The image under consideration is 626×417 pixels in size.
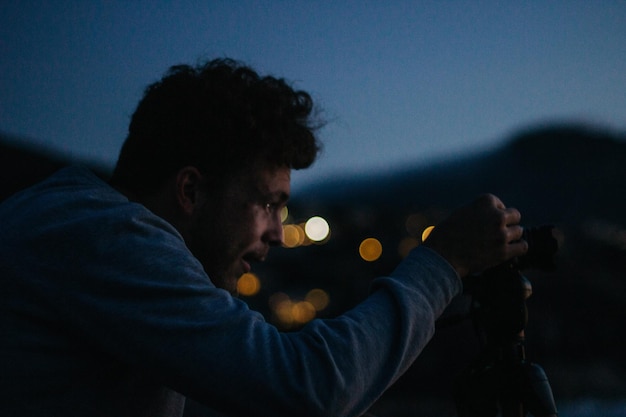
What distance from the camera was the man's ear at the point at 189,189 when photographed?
5.14ft

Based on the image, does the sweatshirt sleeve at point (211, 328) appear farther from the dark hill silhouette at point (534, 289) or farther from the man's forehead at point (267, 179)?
the dark hill silhouette at point (534, 289)

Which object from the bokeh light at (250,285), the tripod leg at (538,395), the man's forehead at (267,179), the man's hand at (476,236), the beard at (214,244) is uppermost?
the man's hand at (476,236)

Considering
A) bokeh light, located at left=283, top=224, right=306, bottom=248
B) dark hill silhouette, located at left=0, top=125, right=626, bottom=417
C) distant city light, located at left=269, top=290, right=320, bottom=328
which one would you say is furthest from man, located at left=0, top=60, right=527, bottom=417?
A: distant city light, located at left=269, top=290, right=320, bottom=328

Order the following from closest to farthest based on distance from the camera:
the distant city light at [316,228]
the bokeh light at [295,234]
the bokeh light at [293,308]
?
the distant city light at [316,228]
the bokeh light at [295,234]
the bokeh light at [293,308]

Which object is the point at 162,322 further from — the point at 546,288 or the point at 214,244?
the point at 546,288

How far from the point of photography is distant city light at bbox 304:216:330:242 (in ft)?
110

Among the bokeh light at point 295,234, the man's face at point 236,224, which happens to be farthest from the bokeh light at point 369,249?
the man's face at point 236,224

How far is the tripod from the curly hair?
2.31 feet

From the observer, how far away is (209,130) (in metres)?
1.64

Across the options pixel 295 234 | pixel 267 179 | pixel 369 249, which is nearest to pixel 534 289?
pixel 369 249

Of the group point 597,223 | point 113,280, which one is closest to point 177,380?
point 113,280

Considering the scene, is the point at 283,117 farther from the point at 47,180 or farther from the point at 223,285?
the point at 47,180

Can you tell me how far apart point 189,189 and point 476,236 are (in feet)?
2.68

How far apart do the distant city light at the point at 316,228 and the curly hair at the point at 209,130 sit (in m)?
31.5
